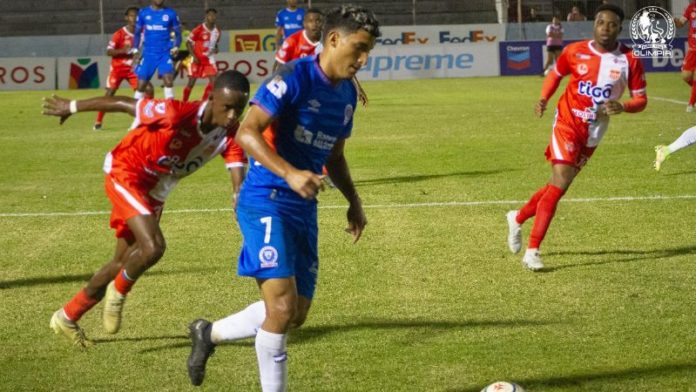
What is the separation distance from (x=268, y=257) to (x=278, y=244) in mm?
84

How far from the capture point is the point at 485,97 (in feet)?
101

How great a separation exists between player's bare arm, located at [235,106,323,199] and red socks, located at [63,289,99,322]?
2556 millimetres

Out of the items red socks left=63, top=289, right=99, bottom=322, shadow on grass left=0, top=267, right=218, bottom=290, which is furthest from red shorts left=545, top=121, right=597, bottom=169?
red socks left=63, top=289, right=99, bottom=322

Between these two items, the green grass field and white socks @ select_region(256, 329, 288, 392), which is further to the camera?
the green grass field

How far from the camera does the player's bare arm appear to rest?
15.7 ft

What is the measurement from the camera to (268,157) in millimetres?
5020

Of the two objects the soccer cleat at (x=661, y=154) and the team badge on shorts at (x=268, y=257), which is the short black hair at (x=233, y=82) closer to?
the team badge on shorts at (x=268, y=257)

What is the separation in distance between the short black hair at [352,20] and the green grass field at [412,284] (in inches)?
79.2

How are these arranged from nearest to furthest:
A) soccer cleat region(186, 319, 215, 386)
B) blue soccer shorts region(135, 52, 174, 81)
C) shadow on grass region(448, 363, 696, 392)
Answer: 1. soccer cleat region(186, 319, 215, 386)
2. shadow on grass region(448, 363, 696, 392)
3. blue soccer shorts region(135, 52, 174, 81)

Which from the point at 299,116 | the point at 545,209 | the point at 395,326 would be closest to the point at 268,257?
the point at 299,116

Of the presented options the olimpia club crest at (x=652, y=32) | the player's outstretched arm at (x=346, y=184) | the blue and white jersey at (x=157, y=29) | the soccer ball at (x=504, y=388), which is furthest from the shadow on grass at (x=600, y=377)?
the olimpia club crest at (x=652, y=32)

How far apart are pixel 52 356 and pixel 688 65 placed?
20.6m

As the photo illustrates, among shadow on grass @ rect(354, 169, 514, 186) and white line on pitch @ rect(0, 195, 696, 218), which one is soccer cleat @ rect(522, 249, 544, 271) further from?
shadow on grass @ rect(354, 169, 514, 186)

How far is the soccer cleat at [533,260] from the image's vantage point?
929 cm
